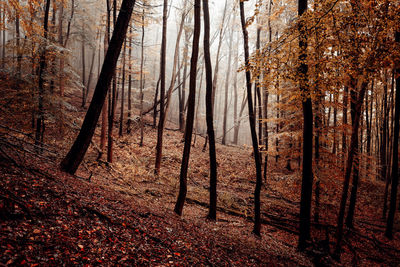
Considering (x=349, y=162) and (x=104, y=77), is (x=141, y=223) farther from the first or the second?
(x=349, y=162)

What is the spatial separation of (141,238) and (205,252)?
66.0 inches

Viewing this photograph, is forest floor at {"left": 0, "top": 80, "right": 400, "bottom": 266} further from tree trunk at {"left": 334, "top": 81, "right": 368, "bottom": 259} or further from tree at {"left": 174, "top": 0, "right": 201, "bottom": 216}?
tree trunk at {"left": 334, "top": 81, "right": 368, "bottom": 259}

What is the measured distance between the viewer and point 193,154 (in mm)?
16688

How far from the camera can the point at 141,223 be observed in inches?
190

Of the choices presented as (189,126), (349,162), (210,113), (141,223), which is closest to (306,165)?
(349,162)

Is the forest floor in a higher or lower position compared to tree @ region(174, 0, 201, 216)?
lower

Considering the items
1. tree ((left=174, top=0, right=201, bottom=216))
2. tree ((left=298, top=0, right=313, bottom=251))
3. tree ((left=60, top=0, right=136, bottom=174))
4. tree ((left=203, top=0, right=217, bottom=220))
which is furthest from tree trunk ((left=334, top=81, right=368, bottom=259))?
tree ((left=60, top=0, right=136, bottom=174))

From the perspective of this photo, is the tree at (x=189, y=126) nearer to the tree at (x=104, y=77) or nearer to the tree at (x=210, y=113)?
the tree at (x=210, y=113)

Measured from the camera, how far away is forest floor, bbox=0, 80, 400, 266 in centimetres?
301

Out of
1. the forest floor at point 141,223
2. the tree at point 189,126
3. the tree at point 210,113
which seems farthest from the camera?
the tree at point 210,113

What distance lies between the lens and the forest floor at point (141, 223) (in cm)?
301

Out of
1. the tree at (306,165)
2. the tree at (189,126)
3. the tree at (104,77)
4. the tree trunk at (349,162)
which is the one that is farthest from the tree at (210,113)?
the tree trunk at (349,162)

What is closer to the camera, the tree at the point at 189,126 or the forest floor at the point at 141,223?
the forest floor at the point at 141,223

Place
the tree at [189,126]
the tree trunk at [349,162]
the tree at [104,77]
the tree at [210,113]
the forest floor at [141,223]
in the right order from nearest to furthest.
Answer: the forest floor at [141,223] → the tree at [104,77] → the tree trunk at [349,162] → the tree at [189,126] → the tree at [210,113]
